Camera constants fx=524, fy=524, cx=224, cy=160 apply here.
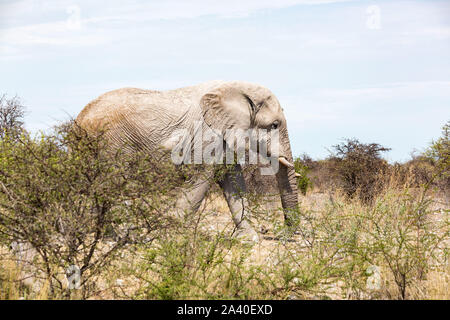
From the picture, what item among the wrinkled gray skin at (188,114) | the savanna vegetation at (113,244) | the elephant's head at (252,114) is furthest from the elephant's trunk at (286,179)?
the savanna vegetation at (113,244)

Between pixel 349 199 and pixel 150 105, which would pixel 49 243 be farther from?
pixel 349 199

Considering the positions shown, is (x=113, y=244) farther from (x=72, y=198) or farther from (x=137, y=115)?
(x=137, y=115)

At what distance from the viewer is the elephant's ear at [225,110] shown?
8.88 meters

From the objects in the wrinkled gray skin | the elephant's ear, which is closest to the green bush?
the wrinkled gray skin

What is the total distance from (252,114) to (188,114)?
1.15m

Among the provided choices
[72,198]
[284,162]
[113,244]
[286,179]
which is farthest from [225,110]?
[72,198]

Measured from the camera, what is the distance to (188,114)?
889 cm

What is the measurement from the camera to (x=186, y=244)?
5.31m

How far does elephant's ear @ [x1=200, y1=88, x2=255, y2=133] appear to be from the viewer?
8875 millimetres

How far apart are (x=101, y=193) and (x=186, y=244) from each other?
1.09 m

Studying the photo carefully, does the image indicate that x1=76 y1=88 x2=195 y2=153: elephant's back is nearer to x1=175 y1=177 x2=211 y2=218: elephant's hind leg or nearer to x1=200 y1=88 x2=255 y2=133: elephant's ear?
x1=200 y1=88 x2=255 y2=133: elephant's ear

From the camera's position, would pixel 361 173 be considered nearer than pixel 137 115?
No

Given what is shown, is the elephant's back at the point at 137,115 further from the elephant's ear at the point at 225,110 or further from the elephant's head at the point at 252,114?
the elephant's head at the point at 252,114
